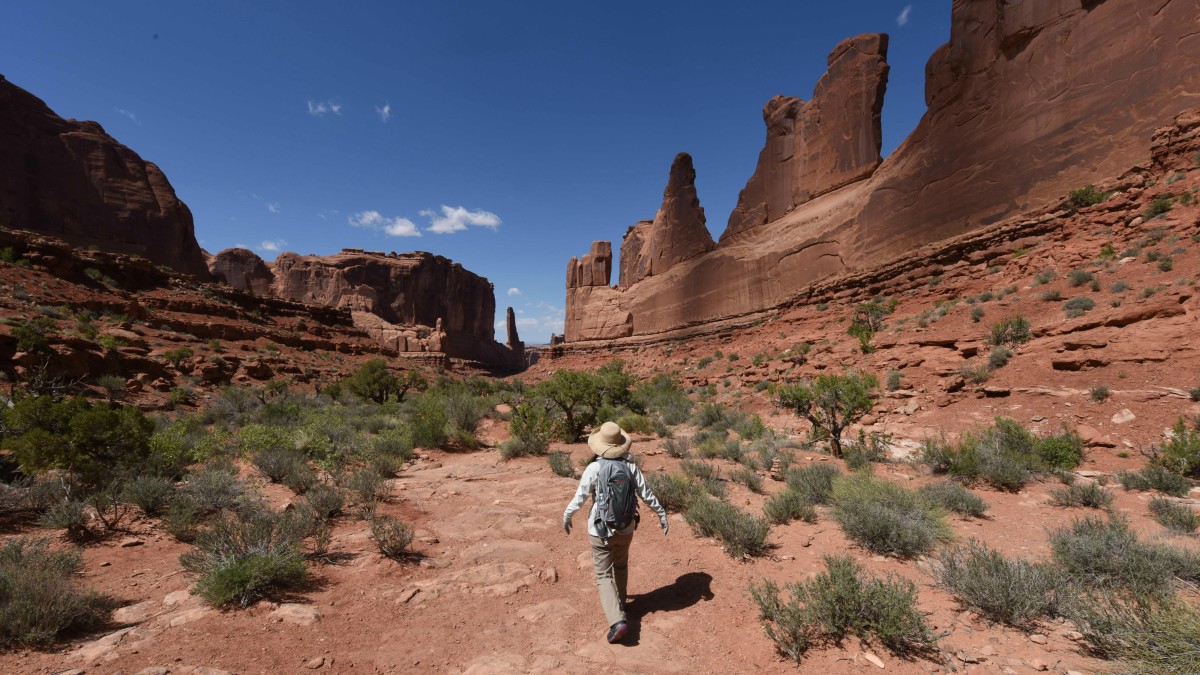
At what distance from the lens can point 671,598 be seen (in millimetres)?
3783

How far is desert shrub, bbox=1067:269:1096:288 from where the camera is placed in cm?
1070

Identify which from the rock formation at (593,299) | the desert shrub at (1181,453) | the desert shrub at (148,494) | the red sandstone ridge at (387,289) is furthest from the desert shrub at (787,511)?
the red sandstone ridge at (387,289)

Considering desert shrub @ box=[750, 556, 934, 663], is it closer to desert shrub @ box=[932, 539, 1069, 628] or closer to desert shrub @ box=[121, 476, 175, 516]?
desert shrub @ box=[932, 539, 1069, 628]

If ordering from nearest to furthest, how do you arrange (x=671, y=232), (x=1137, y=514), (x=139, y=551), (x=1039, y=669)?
(x=1039, y=669), (x=139, y=551), (x=1137, y=514), (x=671, y=232)

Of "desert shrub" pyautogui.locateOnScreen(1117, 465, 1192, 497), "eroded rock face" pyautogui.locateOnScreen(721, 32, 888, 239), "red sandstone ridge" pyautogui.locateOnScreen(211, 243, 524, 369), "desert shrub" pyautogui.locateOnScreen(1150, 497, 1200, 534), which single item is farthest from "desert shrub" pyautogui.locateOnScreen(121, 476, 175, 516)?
"red sandstone ridge" pyautogui.locateOnScreen(211, 243, 524, 369)

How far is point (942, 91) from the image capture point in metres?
18.2

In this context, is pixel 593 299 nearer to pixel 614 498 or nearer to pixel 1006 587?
pixel 614 498

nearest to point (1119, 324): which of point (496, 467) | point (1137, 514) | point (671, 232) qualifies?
point (1137, 514)

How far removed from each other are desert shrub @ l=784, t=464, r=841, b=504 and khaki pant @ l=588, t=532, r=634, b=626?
3.46 m

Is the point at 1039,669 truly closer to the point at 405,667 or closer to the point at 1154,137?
the point at 405,667

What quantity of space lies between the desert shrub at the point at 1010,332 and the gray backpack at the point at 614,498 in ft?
38.2

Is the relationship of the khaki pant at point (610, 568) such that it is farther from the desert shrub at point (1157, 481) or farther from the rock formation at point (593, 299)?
the rock formation at point (593, 299)

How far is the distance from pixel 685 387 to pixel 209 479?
1984cm

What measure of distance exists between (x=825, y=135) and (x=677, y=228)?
12.9 metres
